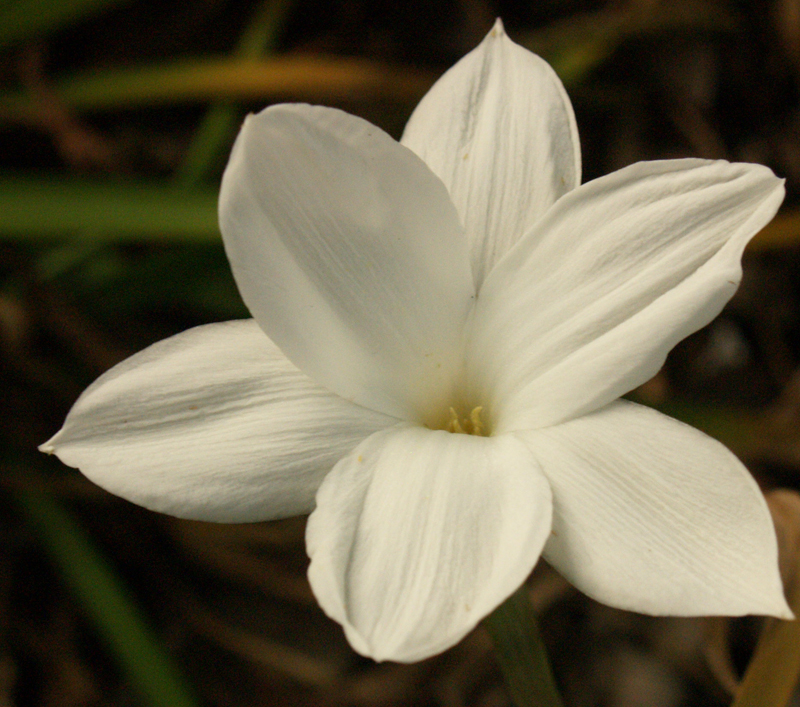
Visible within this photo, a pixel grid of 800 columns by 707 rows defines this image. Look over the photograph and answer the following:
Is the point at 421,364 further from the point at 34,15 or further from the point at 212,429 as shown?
the point at 34,15

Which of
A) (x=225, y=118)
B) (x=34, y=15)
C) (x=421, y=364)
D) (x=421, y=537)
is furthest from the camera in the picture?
(x=225, y=118)

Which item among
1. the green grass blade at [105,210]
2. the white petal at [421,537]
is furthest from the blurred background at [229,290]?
the white petal at [421,537]

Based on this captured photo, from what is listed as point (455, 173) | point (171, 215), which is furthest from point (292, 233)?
point (171, 215)

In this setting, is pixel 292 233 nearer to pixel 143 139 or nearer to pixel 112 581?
pixel 112 581

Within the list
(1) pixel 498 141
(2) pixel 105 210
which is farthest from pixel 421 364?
(2) pixel 105 210

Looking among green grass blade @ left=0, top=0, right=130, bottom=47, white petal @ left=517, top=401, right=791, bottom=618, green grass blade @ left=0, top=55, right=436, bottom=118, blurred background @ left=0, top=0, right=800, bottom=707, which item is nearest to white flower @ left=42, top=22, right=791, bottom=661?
white petal @ left=517, top=401, right=791, bottom=618

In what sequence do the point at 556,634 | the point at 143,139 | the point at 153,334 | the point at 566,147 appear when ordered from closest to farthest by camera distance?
the point at 566,147, the point at 556,634, the point at 153,334, the point at 143,139

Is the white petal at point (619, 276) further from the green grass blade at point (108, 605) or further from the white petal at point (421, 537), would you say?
the green grass blade at point (108, 605)
